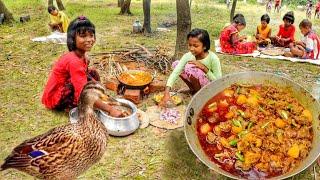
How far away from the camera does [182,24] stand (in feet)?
22.7

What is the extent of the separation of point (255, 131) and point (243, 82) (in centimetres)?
70

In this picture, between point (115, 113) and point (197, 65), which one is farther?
point (197, 65)

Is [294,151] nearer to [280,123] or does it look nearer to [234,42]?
[280,123]

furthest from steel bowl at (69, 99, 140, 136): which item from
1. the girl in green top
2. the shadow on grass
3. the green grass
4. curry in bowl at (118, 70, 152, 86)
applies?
curry in bowl at (118, 70, 152, 86)

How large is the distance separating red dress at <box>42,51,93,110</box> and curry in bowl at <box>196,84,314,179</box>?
162cm

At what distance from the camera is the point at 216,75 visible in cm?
525

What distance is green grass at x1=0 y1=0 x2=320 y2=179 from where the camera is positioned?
4.12 m

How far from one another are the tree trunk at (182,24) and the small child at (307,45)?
2.58m

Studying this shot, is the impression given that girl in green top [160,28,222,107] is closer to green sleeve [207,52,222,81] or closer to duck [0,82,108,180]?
green sleeve [207,52,222,81]

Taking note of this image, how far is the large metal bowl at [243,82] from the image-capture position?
353cm

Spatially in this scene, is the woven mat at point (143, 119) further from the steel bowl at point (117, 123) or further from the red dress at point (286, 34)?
the red dress at point (286, 34)

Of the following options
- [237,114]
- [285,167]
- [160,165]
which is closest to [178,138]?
[160,165]

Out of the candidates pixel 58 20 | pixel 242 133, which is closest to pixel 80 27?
pixel 242 133

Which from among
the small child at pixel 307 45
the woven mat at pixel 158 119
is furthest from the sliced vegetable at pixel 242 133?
the small child at pixel 307 45
